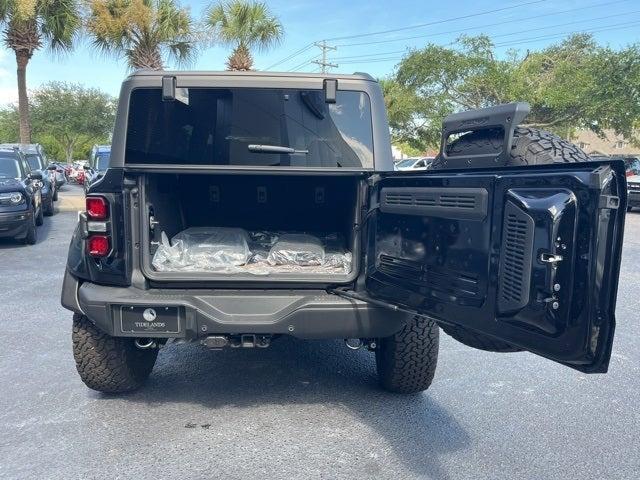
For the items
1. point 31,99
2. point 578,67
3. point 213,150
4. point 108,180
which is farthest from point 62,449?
point 31,99

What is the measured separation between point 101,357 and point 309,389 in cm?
137

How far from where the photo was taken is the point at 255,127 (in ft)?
11.7

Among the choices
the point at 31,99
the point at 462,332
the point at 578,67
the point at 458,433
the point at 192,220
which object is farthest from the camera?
the point at 31,99

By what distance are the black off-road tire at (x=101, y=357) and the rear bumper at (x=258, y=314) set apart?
37 centimetres

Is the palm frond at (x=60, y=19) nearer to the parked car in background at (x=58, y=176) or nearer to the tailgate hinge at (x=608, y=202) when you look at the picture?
the parked car in background at (x=58, y=176)

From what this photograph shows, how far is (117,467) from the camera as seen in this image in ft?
9.51

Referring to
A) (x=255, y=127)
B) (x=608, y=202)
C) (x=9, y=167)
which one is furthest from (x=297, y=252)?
(x=9, y=167)

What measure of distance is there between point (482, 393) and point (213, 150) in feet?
8.03

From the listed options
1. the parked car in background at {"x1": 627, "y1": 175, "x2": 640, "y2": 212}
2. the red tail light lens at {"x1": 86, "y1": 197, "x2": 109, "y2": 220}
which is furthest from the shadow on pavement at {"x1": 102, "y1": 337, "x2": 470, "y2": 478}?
the parked car in background at {"x1": 627, "y1": 175, "x2": 640, "y2": 212}

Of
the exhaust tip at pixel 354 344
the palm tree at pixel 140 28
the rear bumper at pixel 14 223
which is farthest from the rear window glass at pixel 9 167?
the exhaust tip at pixel 354 344

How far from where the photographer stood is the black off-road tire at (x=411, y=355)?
3564 mm

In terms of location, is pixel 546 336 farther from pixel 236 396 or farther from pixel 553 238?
pixel 236 396

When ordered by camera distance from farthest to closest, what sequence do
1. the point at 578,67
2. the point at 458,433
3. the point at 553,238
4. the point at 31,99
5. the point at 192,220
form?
1. the point at 31,99
2. the point at 578,67
3. the point at 192,220
4. the point at 458,433
5. the point at 553,238

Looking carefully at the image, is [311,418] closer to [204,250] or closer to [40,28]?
[204,250]
